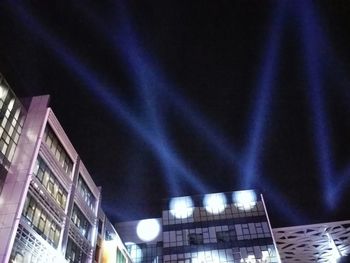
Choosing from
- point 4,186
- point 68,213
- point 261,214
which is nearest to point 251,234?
point 261,214

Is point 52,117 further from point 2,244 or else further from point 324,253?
point 324,253

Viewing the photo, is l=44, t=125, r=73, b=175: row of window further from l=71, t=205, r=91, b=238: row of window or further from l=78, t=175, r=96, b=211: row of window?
l=71, t=205, r=91, b=238: row of window

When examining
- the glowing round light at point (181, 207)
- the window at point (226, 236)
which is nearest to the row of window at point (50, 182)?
the glowing round light at point (181, 207)

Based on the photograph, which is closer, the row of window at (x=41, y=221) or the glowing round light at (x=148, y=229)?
the row of window at (x=41, y=221)

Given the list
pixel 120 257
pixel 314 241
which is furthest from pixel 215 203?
pixel 314 241

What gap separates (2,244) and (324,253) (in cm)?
7529

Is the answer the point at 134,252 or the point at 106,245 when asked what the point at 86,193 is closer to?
the point at 106,245

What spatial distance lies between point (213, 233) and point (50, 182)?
119 ft

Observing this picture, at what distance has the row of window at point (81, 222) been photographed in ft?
120

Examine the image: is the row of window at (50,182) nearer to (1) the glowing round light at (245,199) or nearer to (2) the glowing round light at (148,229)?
(1) the glowing round light at (245,199)

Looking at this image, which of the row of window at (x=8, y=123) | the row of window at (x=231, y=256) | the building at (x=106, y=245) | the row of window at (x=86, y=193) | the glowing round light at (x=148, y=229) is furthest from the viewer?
the glowing round light at (x=148, y=229)

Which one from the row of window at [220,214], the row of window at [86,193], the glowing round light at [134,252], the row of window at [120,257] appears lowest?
the row of window at [120,257]

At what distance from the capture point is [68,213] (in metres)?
34.0

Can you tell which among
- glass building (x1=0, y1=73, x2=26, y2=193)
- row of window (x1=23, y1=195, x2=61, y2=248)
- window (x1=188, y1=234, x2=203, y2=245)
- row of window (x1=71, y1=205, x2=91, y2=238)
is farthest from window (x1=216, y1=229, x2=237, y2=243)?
glass building (x1=0, y1=73, x2=26, y2=193)
